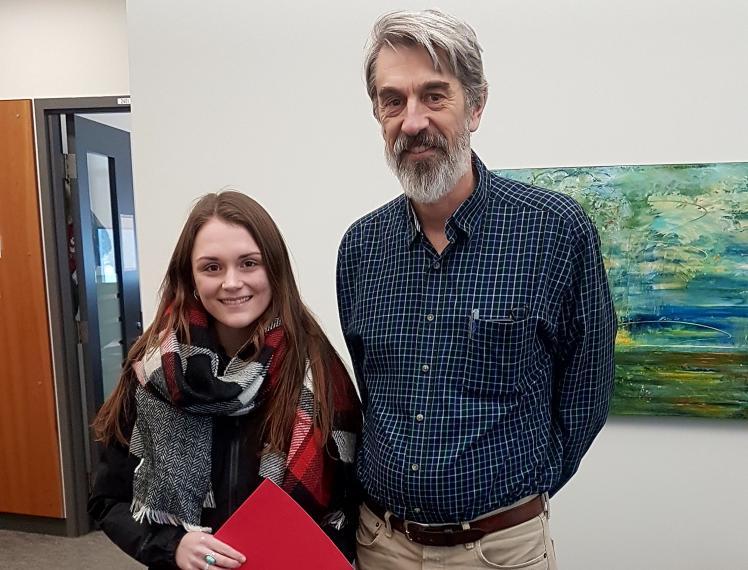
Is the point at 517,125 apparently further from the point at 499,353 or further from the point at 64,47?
the point at 64,47

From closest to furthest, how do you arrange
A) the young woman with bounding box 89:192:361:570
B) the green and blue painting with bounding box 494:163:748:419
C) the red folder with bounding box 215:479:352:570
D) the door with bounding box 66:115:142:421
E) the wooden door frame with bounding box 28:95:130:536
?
the red folder with bounding box 215:479:352:570 → the young woman with bounding box 89:192:361:570 → the green and blue painting with bounding box 494:163:748:419 → the wooden door frame with bounding box 28:95:130:536 → the door with bounding box 66:115:142:421

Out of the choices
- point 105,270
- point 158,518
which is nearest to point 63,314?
point 105,270

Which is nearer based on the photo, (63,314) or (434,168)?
(434,168)

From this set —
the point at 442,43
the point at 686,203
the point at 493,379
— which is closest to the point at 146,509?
the point at 493,379

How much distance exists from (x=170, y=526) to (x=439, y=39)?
103 centimetres

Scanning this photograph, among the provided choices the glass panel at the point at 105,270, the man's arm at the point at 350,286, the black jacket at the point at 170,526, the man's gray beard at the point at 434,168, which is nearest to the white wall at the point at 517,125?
the glass panel at the point at 105,270

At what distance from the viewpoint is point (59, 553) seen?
10.3 ft

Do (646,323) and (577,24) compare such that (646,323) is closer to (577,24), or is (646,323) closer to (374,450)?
(577,24)

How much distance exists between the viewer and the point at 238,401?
45.8 inches

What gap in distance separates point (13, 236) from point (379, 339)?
2.76 meters

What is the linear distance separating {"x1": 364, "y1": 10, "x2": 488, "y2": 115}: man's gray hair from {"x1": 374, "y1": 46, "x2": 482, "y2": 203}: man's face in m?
0.01

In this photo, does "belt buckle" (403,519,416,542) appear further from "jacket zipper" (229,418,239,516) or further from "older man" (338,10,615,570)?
"jacket zipper" (229,418,239,516)

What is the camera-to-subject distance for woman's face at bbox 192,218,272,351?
3.92 feet

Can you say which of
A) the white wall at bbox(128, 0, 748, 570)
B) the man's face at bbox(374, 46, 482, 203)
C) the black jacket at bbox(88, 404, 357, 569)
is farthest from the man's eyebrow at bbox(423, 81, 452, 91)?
the white wall at bbox(128, 0, 748, 570)
